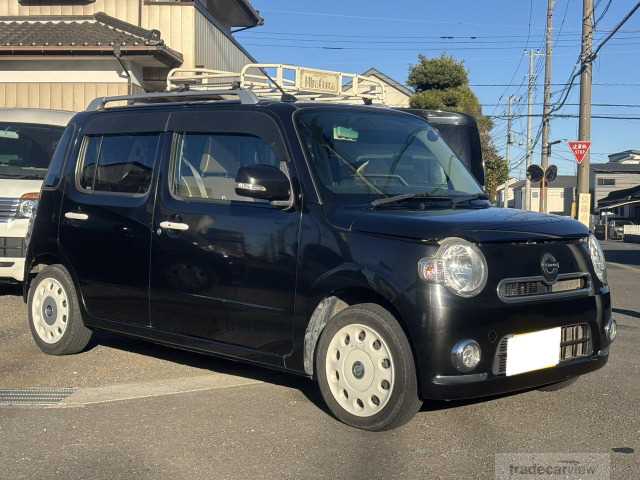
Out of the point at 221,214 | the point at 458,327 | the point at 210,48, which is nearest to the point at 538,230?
the point at 458,327

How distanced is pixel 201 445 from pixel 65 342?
7.74 feet

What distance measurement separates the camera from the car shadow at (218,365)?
213 inches

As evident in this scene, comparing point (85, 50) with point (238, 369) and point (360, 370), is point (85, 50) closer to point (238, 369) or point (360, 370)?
point (238, 369)

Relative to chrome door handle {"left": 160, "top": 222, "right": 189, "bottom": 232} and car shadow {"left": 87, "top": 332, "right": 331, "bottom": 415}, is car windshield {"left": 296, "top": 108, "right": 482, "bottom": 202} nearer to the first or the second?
A: chrome door handle {"left": 160, "top": 222, "right": 189, "bottom": 232}

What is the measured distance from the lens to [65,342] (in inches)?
242

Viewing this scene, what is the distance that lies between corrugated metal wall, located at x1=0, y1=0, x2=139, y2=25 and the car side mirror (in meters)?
13.3

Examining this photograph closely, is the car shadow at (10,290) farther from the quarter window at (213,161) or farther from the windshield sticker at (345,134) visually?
the windshield sticker at (345,134)

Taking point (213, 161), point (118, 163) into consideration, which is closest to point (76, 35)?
point (118, 163)

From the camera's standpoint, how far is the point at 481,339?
410 centimetres

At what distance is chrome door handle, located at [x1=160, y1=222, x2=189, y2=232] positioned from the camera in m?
5.16

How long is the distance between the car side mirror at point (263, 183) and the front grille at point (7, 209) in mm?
4503

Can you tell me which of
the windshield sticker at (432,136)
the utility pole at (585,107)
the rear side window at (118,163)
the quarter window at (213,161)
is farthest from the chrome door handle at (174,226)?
the utility pole at (585,107)

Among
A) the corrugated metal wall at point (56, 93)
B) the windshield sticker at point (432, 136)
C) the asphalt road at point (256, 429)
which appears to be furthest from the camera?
the corrugated metal wall at point (56, 93)

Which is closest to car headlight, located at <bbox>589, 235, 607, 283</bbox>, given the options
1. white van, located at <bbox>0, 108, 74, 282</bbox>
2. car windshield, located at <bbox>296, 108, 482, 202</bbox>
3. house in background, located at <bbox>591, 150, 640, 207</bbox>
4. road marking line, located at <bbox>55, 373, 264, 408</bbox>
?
car windshield, located at <bbox>296, 108, 482, 202</bbox>
